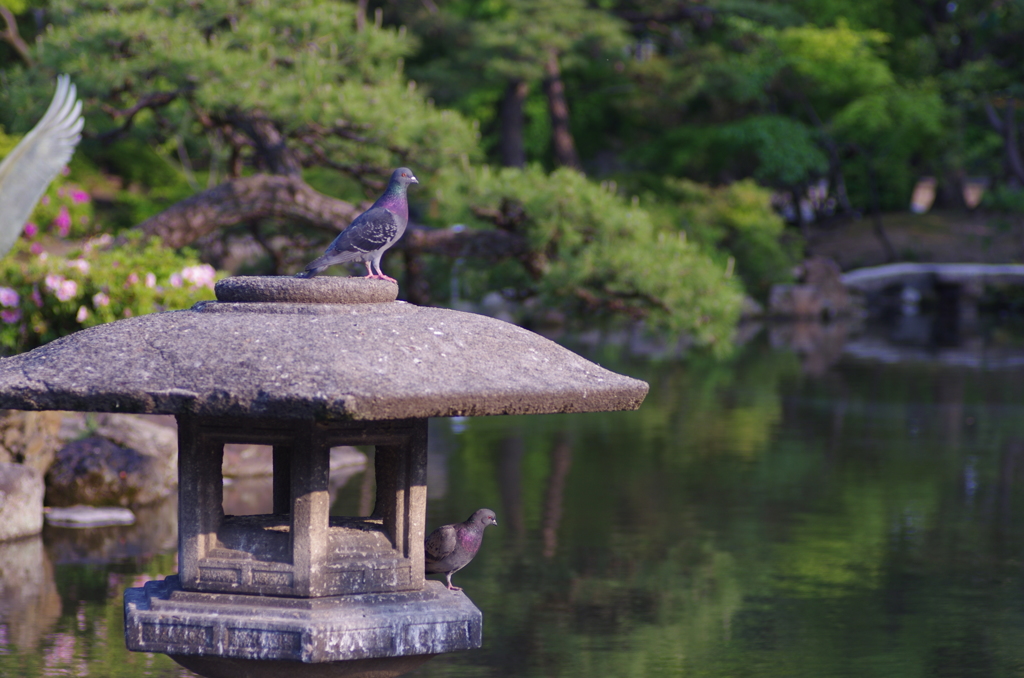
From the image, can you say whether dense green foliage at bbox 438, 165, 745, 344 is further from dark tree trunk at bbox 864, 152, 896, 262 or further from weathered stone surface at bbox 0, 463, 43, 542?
dark tree trunk at bbox 864, 152, 896, 262

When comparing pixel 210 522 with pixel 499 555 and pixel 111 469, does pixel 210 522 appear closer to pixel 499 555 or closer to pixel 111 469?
pixel 499 555

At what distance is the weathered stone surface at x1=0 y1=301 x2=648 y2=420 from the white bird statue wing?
4.51m

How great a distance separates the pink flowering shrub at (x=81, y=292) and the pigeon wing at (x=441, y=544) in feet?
20.4

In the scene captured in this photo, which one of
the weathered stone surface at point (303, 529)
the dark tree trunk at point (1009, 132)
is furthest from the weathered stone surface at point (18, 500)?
the dark tree trunk at point (1009, 132)

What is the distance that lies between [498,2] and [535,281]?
69.6 feet

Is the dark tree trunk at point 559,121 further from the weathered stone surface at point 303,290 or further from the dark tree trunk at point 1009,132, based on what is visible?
the weathered stone surface at point 303,290

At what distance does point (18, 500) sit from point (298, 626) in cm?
576

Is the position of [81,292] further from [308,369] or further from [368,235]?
[308,369]

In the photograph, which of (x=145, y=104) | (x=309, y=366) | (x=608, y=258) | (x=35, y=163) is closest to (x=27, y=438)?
(x=35, y=163)

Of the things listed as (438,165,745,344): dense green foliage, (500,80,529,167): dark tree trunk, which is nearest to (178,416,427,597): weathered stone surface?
(438,165,745,344): dense green foliage

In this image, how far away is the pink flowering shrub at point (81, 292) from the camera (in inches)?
427

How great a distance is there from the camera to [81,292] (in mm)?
10898

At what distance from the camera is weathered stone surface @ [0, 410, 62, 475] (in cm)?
977

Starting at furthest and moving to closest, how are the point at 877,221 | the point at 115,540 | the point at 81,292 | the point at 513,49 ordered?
the point at 877,221 < the point at 513,49 < the point at 81,292 < the point at 115,540
